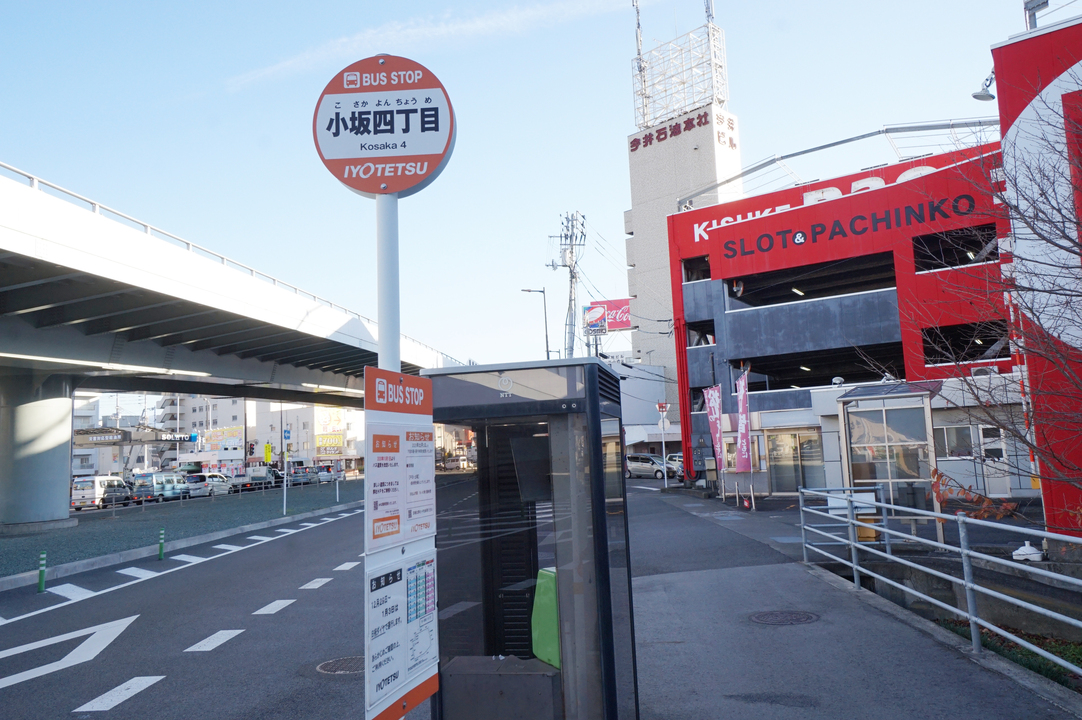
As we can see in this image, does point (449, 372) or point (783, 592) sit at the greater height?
point (449, 372)

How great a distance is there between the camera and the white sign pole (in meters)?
4.09

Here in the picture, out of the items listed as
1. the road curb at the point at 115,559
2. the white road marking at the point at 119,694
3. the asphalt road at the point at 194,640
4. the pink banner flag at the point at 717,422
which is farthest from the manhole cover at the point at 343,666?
the pink banner flag at the point at 717,422

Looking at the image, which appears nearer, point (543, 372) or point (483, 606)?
point (543, 372)

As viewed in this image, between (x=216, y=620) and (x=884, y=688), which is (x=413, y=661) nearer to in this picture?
(x=884, y=688)

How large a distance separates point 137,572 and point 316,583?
5.09 metres

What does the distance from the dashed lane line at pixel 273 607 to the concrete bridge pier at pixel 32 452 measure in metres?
17.5

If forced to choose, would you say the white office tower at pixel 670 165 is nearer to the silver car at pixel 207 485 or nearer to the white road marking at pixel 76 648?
the silver car at pixel 207 485

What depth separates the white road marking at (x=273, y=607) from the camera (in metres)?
10.5

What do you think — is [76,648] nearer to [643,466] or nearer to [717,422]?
[717,422]

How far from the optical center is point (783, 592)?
9508mm

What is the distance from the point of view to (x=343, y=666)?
24.9 ft

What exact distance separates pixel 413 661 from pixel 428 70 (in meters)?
3.43

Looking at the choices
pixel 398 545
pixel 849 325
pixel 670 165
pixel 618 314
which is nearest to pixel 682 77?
pixel 670 165

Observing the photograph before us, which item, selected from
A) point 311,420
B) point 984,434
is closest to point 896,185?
point 984,434
